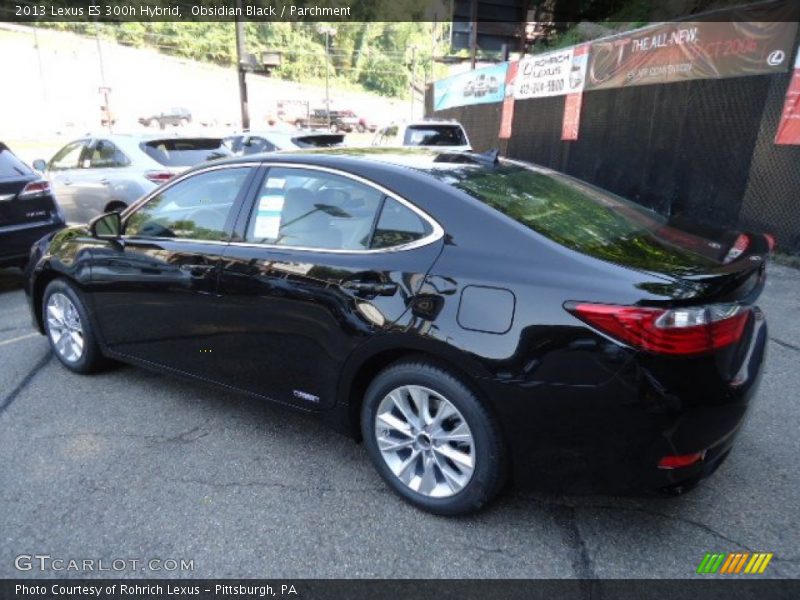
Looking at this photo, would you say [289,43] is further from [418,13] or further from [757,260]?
[757,260]

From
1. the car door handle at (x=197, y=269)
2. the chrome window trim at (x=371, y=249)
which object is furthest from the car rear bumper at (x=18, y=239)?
the chrome window trim at (x=371, y=249)

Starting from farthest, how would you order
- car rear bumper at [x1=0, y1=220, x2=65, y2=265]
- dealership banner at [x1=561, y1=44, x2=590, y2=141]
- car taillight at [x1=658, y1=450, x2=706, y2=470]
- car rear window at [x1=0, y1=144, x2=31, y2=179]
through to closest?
1. dealership banner at [x1=561, y1=44, x2=590, y2=141]
2. car rear window at [x1=0, y1=144, x2=31, y2=179]
3. car rear bumper at [x1=0, y1=220, x2=65, y2=265]
4. car taillight at [x1=658, y1=450, x2=706, y2=470]

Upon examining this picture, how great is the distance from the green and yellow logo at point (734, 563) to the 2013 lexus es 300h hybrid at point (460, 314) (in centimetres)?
35

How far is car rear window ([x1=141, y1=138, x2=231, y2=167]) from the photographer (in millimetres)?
7926

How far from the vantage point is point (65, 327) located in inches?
166

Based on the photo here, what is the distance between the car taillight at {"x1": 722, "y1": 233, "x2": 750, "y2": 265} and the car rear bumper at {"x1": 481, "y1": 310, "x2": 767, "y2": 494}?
38 centimetres

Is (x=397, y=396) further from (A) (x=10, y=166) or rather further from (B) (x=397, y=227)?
(A) (x=10, y=166)

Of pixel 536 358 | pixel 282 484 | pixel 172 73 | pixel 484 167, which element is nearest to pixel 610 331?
pixel 536 358

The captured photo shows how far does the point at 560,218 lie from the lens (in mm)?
2658

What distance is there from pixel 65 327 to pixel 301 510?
2560mm

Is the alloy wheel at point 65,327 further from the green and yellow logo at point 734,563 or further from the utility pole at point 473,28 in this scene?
the utility pole at point 473,28

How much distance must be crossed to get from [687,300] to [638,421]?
1.53 ft

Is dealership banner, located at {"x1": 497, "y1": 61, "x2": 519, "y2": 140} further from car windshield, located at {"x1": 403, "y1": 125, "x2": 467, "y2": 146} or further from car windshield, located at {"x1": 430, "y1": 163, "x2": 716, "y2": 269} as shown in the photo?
car windshield, located at {"x1": 430, "y1": 163, "x2": 716, "y2": 269}

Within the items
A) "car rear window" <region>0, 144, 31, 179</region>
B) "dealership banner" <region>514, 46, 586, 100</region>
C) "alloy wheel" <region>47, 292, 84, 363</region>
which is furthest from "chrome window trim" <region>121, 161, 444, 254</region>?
"dealership banner" <region>514, 46, 586, 100</region>
